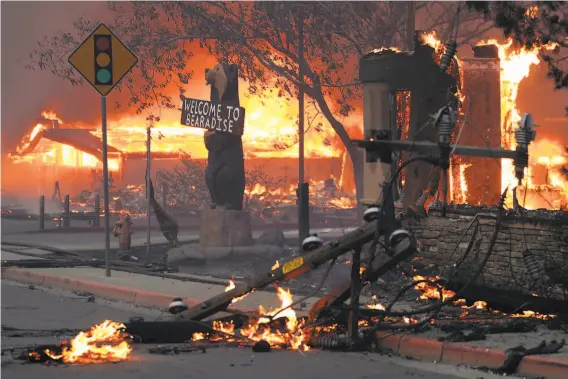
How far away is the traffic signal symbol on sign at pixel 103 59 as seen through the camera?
55.7ft

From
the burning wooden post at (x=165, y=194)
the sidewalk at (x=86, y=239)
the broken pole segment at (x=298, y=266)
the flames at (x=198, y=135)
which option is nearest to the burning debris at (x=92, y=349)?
the broken pole segment at (x=298, y=266)

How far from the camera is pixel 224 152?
2467 centimetres

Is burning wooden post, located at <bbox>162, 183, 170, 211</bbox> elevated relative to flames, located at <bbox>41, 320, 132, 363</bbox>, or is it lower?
elevated

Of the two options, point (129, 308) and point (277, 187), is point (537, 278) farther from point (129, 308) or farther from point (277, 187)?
point (277, 187)

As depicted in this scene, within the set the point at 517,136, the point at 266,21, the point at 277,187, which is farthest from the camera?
the point at 277,187

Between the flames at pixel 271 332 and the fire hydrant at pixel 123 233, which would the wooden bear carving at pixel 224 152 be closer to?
the fire hydrant at pixel 123 233

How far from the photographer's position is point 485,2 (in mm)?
11992

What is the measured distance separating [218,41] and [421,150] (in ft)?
68.3

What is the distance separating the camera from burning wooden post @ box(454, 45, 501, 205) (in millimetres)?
22672

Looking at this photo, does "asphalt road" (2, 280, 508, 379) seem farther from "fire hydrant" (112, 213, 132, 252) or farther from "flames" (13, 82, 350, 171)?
"flames" (13, 82, 350, 171)

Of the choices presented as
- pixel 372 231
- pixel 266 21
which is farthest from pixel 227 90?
pixel 372 231

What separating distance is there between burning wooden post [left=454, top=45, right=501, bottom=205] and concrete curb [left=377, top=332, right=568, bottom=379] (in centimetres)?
1216

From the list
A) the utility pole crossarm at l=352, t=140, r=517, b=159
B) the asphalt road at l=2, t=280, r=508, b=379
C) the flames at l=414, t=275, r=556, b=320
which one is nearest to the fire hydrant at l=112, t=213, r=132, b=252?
the flames at l=414, t=275, r=556, b=320

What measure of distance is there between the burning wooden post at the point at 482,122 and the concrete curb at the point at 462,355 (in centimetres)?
1216
